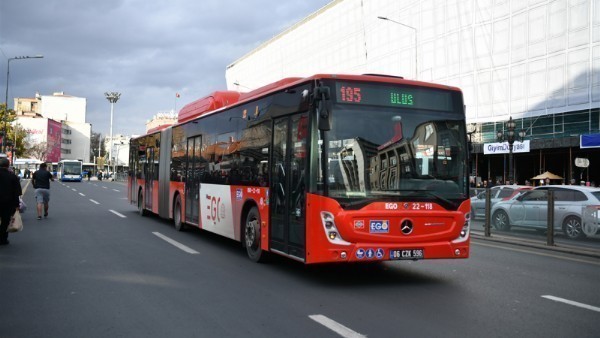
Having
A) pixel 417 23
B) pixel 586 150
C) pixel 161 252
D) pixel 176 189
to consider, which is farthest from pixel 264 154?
pixel 417 23

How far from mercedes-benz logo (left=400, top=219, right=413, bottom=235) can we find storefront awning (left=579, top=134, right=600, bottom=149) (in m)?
27.5

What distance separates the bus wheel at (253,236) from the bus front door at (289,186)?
74 cm

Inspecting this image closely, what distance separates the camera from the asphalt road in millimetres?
5742

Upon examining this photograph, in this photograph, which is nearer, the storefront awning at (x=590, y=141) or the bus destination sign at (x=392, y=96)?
the bus destination sign at (x=392, y=96)

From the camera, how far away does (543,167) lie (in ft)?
124

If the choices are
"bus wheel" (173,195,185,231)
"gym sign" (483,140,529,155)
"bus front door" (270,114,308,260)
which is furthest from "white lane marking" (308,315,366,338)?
"gym sign" (483,140,529,155)

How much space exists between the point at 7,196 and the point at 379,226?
7.76 m

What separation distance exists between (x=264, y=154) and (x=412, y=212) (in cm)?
285

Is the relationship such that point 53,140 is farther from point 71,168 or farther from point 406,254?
point 406,254

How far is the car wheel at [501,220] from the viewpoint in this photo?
15.1 metres

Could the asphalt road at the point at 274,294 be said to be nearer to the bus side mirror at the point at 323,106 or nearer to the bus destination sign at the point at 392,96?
the bus side mirror at the point at 323,106

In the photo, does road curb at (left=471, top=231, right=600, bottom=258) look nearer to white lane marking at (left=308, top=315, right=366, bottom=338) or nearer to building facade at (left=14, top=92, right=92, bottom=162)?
white lane marking at (left=308, top=315, right=366, bottom=338)

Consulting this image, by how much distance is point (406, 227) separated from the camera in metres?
7.87

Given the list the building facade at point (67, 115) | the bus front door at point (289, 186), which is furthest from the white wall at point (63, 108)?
the bus front door at point (289, 186)
